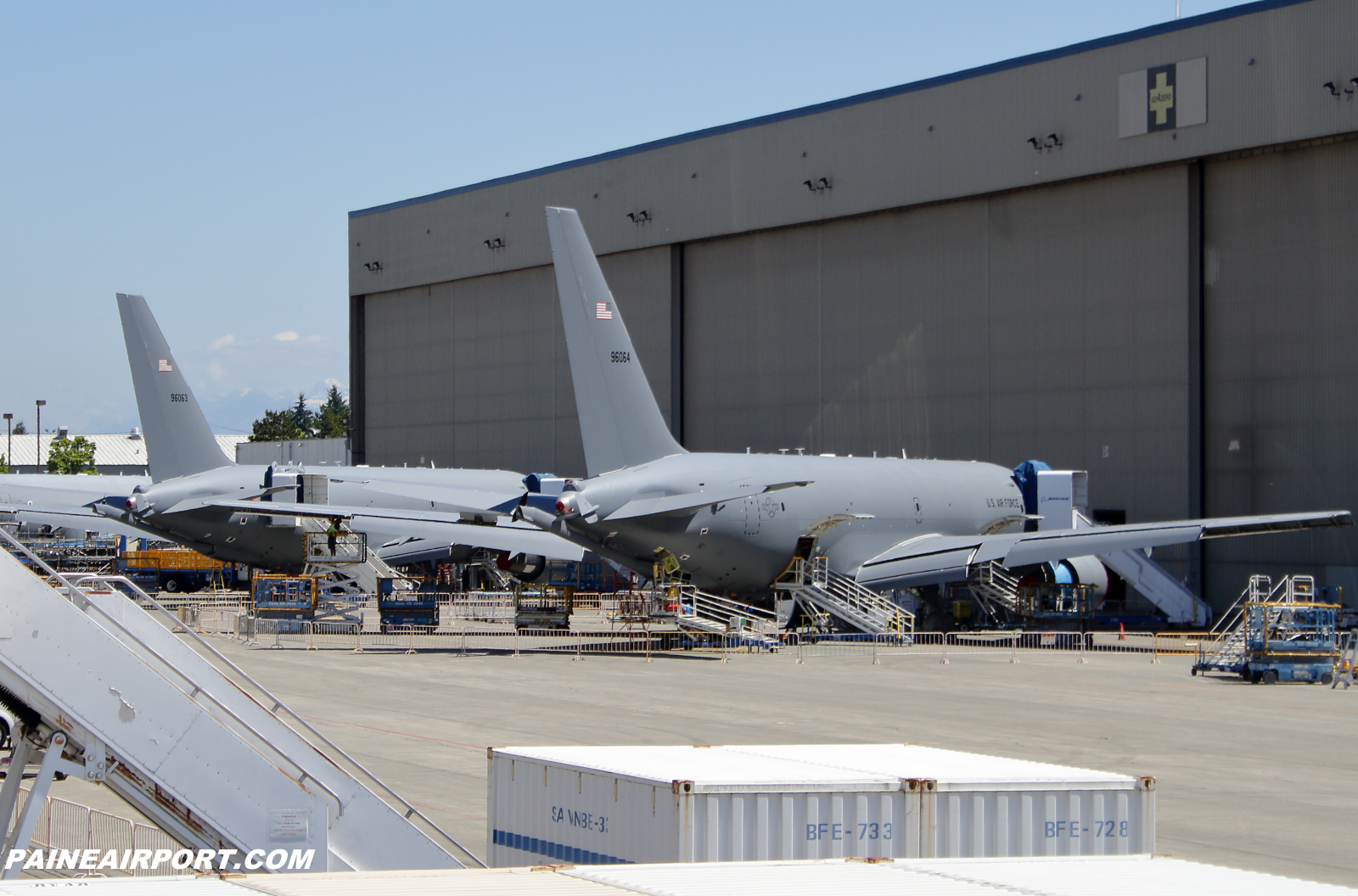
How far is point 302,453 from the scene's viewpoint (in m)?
101

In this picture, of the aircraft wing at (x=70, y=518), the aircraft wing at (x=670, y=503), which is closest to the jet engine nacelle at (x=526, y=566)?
the aircraft wing at (x=70, y=518)

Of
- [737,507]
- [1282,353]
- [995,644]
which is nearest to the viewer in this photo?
[737,507]

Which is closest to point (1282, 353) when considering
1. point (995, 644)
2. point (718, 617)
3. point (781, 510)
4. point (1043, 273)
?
point (1043, 273)

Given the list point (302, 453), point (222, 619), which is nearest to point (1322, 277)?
point (222, 619)

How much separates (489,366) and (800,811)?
7010 centimetres

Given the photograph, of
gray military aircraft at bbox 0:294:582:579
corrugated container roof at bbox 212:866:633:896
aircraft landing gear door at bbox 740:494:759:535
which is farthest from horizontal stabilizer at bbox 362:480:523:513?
corrugated container roof at bbox 212:866:633:896

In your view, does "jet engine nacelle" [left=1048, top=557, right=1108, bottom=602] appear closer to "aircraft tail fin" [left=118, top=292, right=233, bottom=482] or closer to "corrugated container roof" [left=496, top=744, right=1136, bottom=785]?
"aircraft tail fin" [left=118, top=292, right=233, bottom=482]

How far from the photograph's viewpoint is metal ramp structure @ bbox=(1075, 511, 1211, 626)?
50.0m

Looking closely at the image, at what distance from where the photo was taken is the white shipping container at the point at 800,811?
10.6 metres

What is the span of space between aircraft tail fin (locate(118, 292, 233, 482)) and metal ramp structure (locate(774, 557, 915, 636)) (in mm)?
21181

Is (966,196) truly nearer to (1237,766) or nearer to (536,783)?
(1237,766)

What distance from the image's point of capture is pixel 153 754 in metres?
11.4

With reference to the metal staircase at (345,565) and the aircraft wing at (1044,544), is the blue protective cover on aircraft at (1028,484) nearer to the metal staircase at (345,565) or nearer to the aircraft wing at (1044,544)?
the aircraft wing at (1044,544)

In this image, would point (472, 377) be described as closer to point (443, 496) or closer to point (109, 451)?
point (443, 496)
